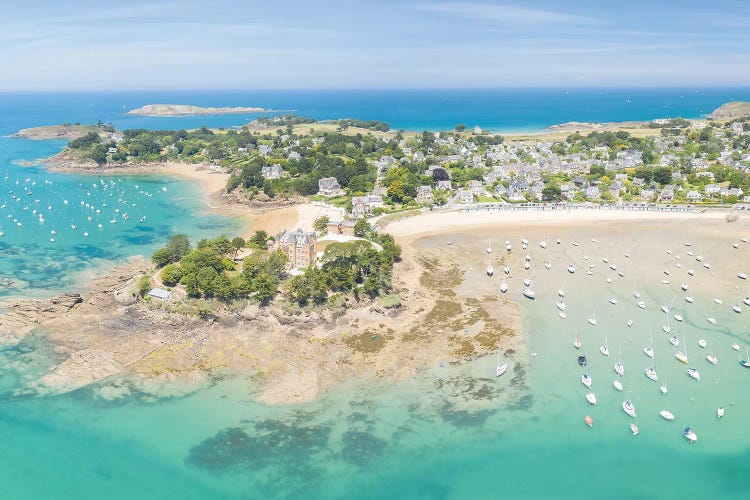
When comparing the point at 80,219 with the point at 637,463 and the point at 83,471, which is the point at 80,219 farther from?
the point at 637,463

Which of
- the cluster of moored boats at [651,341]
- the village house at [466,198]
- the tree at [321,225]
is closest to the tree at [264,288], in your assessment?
the cluster of moored boats at [651,341]

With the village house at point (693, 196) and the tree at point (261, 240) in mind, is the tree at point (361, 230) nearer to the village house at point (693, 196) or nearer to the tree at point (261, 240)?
the tree at point (261, 240)

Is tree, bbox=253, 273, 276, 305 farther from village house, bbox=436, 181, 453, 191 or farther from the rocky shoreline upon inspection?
village house, bbox=436, 181, 453, 191

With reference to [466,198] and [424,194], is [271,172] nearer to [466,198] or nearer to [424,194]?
[424,194]

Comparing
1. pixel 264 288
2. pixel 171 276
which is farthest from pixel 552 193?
pixel 171 276

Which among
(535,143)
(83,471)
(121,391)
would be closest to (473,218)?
(121,391)

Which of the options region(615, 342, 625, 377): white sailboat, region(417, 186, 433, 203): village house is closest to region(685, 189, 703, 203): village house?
region(417, 186, 433, 203): village house
